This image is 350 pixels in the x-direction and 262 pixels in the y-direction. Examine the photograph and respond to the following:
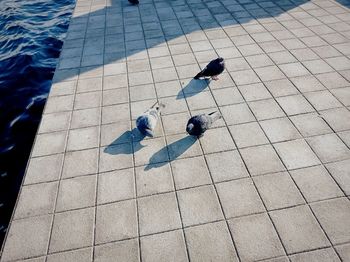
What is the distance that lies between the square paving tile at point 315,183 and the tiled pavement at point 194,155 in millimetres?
19

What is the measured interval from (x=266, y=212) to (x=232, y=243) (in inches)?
29.5

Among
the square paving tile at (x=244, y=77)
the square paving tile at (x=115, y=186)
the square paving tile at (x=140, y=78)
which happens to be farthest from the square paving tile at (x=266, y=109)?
the square paving tile at (x=115, y=186)

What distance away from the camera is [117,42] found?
8898mm

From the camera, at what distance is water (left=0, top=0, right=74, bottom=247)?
6055mm

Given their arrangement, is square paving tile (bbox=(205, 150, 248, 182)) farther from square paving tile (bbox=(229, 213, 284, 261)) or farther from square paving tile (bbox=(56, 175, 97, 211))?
square paving tile (bbox=(56, 175, 97, 211))

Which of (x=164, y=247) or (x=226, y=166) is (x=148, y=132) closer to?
(x=226, y=166)

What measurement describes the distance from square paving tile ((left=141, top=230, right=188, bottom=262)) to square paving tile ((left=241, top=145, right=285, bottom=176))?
173 centimetres

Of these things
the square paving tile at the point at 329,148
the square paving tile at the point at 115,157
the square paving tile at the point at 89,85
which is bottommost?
the square paving tile at the point at 329,148

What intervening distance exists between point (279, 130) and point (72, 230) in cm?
410

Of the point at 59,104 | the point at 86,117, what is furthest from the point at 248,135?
the point at 59,104

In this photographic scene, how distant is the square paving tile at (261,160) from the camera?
5.11 m

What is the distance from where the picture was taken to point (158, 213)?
459 centimetres

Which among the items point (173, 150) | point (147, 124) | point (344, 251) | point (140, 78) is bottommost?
point (344, 251)

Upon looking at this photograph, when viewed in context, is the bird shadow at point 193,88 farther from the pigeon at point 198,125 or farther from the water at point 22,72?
the water at point 22,72
